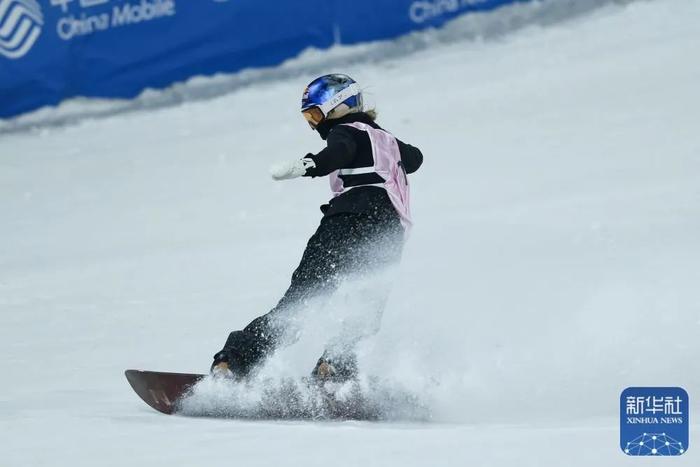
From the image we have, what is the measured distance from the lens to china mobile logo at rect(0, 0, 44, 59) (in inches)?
479

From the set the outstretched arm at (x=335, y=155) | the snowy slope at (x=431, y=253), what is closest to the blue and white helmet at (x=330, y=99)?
the outstretched arm at (x=335, y=155)

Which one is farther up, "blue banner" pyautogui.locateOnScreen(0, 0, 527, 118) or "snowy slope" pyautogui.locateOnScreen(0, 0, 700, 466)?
"blue banner" pyautogui.locateOnScreen(0, 0, 527, 118)

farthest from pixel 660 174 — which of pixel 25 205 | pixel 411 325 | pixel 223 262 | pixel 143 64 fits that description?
pixel 143 64

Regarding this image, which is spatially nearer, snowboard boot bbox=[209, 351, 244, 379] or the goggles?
snowboard boot bbox=[209, 351, 244, 379]

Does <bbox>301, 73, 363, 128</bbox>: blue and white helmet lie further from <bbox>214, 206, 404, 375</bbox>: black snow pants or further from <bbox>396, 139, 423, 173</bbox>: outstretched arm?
<bbox>214, 206, 404, 375</bbox>: black snow pants

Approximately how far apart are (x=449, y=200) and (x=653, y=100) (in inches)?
85.0

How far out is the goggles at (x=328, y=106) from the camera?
529 centimetres

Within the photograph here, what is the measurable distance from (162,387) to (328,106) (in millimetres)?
1317

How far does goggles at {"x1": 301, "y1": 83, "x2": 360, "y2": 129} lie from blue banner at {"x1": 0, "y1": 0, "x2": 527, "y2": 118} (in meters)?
7.00

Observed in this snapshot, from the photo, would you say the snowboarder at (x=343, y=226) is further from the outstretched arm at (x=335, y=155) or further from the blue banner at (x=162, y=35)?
the blue banner at (x=162, y=35)

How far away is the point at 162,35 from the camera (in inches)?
487

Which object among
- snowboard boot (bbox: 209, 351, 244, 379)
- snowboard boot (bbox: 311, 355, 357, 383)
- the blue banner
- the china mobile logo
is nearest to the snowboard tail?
snowboard boot (bbox: 209, 351, 244, 379)

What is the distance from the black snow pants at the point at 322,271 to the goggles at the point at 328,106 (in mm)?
421

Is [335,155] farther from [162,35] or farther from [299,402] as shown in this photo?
[162,35]
